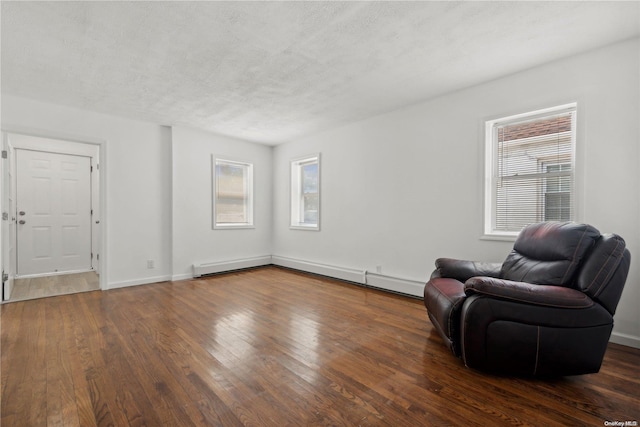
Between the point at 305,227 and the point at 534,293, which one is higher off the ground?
the point at 305,227

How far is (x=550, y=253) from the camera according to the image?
2203 millimetres

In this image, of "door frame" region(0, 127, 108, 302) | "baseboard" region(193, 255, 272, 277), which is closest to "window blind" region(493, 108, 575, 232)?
"baseboard" region(193, 255, 272, 277)

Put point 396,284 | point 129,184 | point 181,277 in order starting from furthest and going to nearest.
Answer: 1. point 181,277
2. point 129,184
3. point 396,284

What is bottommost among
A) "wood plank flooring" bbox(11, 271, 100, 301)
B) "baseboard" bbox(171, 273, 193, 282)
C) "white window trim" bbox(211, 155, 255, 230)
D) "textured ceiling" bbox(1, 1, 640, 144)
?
"wood plank flooring" bbox(11, 271, 100, 301)

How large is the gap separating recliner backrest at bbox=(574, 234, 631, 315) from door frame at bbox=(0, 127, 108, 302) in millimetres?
5395

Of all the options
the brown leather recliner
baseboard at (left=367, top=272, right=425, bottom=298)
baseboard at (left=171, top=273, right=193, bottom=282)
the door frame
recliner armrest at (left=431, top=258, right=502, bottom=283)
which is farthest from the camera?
baseboard at (left=171, top=273, right=193, bottom=282)

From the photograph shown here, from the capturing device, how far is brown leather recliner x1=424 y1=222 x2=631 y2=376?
1836 millimetres

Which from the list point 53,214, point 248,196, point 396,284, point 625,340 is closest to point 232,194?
point 248,196

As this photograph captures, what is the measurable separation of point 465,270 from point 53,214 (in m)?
6.71

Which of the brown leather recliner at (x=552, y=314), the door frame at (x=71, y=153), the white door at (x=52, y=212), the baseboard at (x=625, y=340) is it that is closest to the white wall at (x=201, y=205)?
the door frame at (x=71, y=153)

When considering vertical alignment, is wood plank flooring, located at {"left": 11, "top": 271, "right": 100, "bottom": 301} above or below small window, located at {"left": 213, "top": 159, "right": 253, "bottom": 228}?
below

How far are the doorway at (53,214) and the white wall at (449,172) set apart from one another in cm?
365

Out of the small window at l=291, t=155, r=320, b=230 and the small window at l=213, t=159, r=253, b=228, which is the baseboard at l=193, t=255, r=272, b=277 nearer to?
the small window at l=213, t=159, r=253, b=228

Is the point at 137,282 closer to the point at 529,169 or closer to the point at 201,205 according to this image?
the point at 201,205
